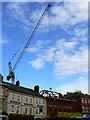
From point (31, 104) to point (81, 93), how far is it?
1419 inches

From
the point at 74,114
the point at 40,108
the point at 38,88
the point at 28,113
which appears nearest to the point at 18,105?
the point at 28,113

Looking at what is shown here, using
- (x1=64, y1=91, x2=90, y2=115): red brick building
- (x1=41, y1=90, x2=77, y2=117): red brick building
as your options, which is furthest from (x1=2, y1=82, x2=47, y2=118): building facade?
(x1=64, y1=91, x2=90, y2=115): red brick building

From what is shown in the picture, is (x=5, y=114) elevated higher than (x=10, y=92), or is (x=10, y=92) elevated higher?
(x=10, y=92)

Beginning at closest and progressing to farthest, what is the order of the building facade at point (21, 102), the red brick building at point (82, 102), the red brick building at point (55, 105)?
the building facade at point (21, 102) → the red brick building at point (55, 105) → the red brick building at point (82, 102)

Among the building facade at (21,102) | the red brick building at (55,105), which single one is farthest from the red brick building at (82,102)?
the building facade at (21,102)

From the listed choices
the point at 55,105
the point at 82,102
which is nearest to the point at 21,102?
the point at 55,105

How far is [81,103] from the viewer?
93938mm

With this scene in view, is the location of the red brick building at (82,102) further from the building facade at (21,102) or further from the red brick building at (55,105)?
the building facade at (21,102)

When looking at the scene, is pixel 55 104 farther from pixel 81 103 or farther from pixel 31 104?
pixel 81 103

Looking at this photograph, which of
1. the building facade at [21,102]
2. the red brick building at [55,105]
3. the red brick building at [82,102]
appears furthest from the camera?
the red brick building at [82,102]

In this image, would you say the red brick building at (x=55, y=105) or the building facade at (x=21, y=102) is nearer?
the building facade at (x=21, y=102)

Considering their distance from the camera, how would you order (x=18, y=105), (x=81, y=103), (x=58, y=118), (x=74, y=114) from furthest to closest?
1. (x=81, y=103)
2. (x=74, y=114)
3. (x=58, y=118)
4. (x=18, y=105)

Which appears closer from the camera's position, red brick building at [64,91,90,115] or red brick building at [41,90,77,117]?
red brick building at [41,90,77,117]

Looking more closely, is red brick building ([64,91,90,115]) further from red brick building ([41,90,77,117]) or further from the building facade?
the building facade
